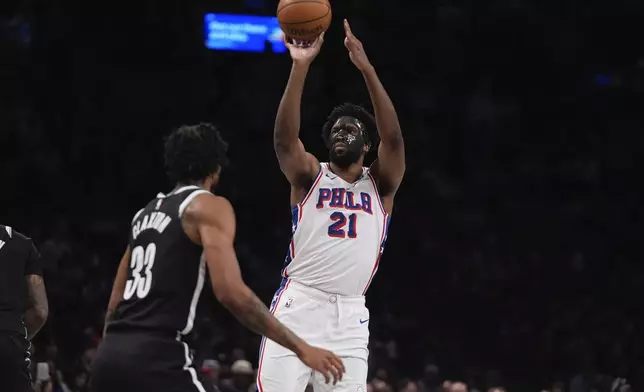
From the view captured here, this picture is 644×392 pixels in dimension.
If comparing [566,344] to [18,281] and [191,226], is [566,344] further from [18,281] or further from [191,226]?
[191,226]

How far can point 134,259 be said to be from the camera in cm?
393

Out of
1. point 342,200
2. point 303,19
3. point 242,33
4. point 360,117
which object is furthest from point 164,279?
point 242,33

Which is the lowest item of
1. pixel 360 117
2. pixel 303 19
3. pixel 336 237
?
pixel 336 237

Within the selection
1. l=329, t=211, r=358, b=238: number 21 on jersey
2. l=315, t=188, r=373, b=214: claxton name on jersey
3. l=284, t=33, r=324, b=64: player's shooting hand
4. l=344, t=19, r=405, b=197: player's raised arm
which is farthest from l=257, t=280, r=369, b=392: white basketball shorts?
l=284, t=33, r=324, b=64: player's shooting hand

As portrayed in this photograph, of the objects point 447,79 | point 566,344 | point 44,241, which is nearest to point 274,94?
point 447,79

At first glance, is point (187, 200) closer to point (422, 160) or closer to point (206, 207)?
point (206, 207)

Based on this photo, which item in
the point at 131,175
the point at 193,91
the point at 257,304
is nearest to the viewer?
the point at 257,304

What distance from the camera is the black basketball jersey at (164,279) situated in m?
3.80

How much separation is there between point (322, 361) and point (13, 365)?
206 centimetres

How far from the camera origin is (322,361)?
3.95 meters

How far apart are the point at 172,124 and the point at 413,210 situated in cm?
382

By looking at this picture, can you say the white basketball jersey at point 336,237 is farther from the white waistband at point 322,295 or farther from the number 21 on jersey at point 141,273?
the number 21 on jersey at point 141,273

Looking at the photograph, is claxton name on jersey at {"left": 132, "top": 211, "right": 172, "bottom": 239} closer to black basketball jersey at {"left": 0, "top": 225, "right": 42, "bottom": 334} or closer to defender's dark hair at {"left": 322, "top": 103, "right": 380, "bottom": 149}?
black basketball jersey at {"left": 0, "top": 225, "right": 42, "bottom": 334}

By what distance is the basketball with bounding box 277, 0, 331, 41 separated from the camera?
5637 mm
